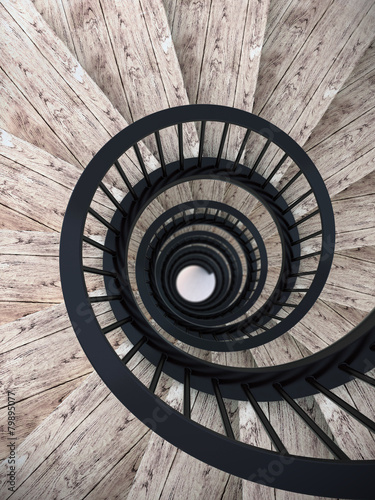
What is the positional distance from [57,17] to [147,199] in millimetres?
1485

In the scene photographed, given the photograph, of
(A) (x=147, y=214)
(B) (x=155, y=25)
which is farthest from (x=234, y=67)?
(A) (x=147, y=214)

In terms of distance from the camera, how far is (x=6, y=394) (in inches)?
81.4

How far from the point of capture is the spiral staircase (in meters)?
1.75

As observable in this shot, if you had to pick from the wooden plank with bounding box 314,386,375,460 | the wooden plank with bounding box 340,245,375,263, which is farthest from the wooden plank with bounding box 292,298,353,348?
the wooden plank with bounding box 314,386,375,460

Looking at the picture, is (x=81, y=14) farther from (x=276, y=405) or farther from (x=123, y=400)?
(x=276, y=405)

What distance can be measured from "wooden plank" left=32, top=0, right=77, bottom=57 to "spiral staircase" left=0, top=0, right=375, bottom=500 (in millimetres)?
10

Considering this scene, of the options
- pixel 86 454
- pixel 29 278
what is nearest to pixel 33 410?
pixel 86 454

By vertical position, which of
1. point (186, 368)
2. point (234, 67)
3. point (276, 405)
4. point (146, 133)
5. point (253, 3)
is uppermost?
point (253, 3)

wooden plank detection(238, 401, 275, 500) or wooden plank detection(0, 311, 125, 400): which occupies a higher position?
wooden plank detection(0, 311, 125, 400)

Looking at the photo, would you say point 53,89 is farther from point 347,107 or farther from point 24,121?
point 347,107

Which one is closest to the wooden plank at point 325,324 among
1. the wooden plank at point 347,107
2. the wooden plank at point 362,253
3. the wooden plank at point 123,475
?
the wooden plank at point 362,253

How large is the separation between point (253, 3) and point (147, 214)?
6.75 ft

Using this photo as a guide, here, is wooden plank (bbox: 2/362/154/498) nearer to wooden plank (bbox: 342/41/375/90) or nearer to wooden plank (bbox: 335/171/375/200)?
wooden plank (bbox: 335/171/375/200)

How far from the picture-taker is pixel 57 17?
92.2 inches
